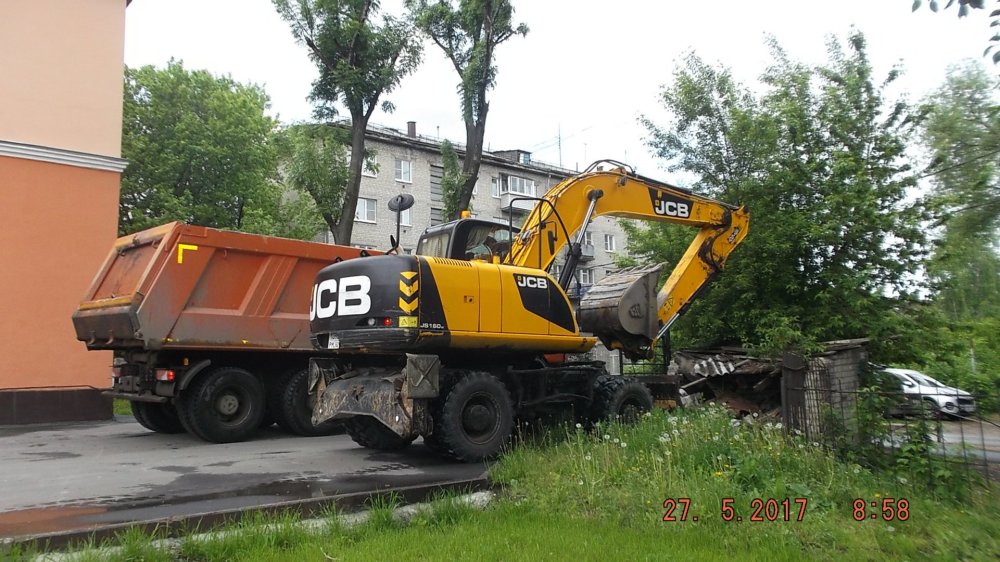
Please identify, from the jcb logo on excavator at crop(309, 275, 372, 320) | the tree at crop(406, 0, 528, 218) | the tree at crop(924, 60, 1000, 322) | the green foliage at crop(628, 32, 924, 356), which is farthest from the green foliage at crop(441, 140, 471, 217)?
the tree at crop(924, 60, 1000, 322)

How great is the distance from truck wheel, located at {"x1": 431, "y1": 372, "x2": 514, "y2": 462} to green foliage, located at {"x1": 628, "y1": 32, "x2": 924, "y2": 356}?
5.31 meters

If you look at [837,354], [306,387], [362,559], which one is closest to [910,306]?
[837,354]

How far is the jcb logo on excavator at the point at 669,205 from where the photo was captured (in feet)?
34.7

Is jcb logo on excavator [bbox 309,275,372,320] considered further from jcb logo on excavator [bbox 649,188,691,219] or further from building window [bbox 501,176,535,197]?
building window [bbox 501,176,535,197]

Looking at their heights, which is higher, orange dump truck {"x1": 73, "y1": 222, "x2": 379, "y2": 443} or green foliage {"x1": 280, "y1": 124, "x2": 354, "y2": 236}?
green foliage {"x1": 280, "y1": 124, "x2": 354, "y2": 236}

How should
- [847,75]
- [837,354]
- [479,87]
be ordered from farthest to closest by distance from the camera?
[479,87], [847,75], [837,354]

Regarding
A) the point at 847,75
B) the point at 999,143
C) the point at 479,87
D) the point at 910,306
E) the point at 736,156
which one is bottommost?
the point at 910,306

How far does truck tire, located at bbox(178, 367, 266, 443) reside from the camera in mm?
9633

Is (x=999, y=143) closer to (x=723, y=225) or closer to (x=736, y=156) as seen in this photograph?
(x=723, y=225)

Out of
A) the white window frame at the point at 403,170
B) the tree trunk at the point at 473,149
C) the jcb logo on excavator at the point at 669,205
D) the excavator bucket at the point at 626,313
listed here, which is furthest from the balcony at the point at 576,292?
the white window frame at the point at 403,170

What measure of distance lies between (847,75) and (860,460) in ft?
32.1

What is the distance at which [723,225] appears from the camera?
1146 centimetres

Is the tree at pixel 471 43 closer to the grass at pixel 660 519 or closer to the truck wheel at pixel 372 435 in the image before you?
the truck wheel at pixel 372 435

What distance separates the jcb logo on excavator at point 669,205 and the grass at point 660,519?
453 centimetres
